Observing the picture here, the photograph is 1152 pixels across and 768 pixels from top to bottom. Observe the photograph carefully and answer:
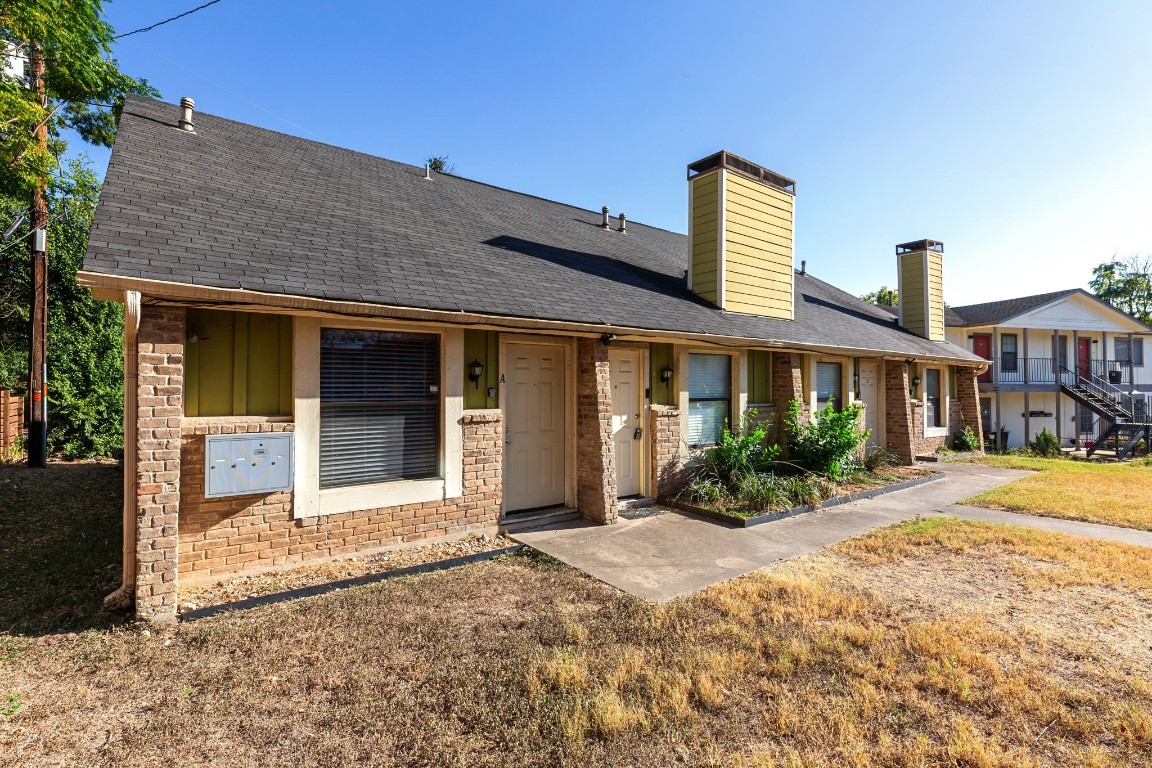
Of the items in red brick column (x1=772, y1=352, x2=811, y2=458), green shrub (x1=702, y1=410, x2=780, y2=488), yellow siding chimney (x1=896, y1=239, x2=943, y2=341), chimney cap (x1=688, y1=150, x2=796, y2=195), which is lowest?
green shrub (x1=702, y1=410, x2=780, y2=488)

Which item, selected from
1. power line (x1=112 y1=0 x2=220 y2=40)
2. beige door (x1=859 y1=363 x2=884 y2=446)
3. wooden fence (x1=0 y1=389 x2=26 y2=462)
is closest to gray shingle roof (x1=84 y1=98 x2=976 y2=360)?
power line (x1=112 y1=0 x2=220 y2=40)

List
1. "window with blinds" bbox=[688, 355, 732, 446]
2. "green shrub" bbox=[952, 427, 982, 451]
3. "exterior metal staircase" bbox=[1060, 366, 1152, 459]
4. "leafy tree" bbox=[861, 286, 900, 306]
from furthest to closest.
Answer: "leafy tree" bbox=[861, 286, 900, 306] → "exterior metal staircase" bbox=[1060, 366, 1152, 459] → "green shrub" bbox=[952, 427, 982, 451] → "window with blinds" bbox=[688, 355, 732, 446]

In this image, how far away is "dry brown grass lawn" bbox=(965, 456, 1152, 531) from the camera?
7.13 meters

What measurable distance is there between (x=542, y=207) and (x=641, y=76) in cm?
310

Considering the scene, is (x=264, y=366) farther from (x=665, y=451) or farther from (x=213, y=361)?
(x=665, y=451)

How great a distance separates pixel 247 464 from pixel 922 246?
17587mm

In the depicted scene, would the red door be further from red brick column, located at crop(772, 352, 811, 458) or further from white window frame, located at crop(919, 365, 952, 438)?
red brick column, located at crop(772, 352, 811, 458)

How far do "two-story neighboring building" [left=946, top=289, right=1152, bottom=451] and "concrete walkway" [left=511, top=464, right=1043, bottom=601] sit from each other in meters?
A: 17.3

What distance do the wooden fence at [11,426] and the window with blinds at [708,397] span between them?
1426cm

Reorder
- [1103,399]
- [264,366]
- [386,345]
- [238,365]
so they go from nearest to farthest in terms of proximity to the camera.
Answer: [238,365], [264,366], [386,345], [1103,399]

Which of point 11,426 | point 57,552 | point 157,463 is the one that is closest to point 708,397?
point 157,463

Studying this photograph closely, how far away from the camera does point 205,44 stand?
7.63m

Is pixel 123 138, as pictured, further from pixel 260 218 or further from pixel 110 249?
pixel 110 249

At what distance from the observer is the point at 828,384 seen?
431 inches
